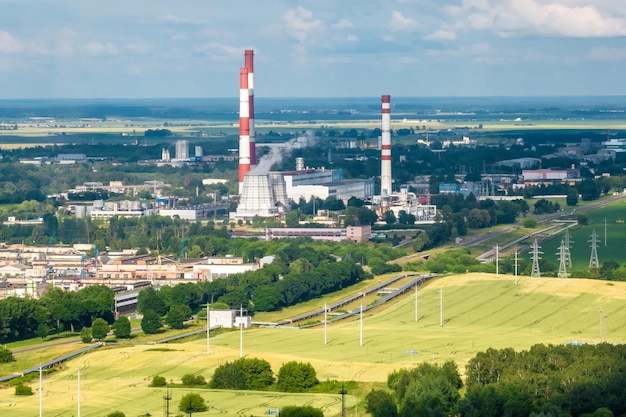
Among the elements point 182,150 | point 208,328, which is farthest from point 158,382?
point 182,150

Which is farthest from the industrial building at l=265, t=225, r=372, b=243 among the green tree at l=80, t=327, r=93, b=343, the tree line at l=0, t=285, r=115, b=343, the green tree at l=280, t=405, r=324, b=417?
the green tree at l=280, t=405, r=324, b=417

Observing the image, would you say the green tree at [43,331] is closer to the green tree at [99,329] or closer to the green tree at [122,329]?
the green tree at [99,329]

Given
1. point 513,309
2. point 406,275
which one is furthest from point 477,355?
point 406,275

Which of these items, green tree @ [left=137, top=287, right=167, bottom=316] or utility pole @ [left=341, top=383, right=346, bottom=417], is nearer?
utility pole @ [left=341, top=383, right=346, bottom=417]

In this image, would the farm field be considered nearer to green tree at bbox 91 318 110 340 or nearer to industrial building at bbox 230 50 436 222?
green tree at bbox 91 318 110 340

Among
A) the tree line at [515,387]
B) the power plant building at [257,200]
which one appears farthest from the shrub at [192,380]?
the power plant building at [257,200]

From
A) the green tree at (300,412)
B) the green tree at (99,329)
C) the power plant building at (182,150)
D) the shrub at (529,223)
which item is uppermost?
the power plant building at (182,150)

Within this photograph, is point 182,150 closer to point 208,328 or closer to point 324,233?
point 324,233
